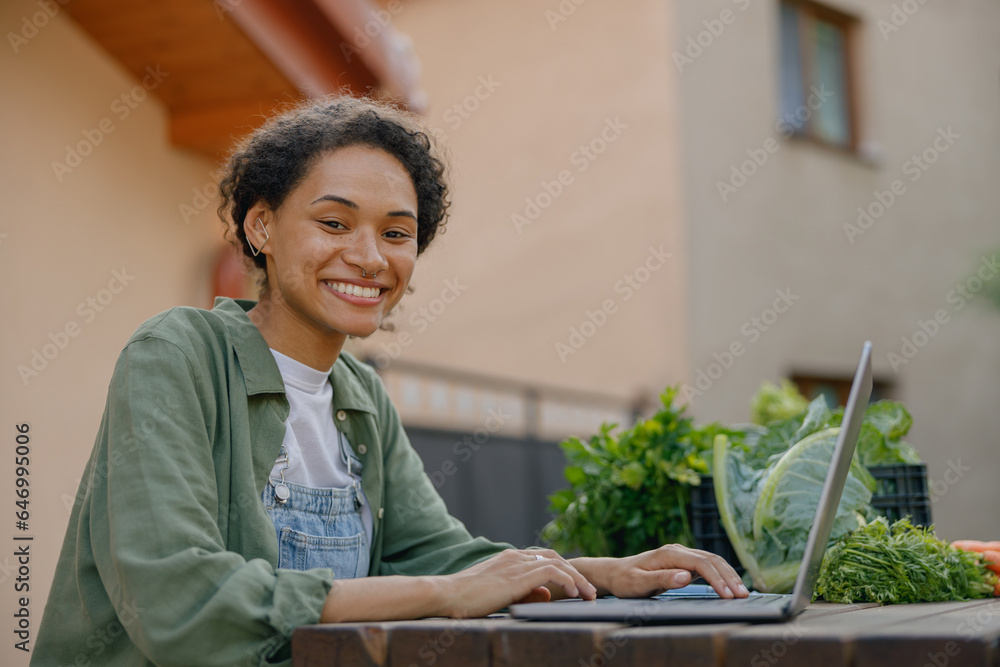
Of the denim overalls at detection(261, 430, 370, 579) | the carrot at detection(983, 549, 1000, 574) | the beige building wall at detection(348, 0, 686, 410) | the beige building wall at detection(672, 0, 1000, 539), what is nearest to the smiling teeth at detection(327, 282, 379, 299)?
the denim overalls at detection(261, 430, 370, 579)

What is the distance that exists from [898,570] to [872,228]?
28.5 ft

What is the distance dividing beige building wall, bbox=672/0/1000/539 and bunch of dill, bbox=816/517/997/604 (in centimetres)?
639

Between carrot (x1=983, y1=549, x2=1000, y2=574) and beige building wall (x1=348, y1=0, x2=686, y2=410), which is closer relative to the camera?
carrot (x1=983, y1=549, x2=1000, y2=574)

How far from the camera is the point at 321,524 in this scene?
2258mm

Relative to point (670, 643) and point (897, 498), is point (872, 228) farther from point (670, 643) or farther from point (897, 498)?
point (670, 643)

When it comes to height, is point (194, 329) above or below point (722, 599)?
above

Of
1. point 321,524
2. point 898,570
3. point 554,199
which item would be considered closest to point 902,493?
point 898,570

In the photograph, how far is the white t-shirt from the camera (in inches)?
89.2

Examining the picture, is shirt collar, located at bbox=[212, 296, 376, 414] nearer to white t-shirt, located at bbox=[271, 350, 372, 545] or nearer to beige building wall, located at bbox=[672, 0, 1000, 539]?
white t-shirt, located at bbox=[271, 350, 372, 545]

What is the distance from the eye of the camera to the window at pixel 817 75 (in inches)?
383

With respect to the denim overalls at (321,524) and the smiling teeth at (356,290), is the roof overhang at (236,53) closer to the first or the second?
the smiling teeth at (356,290)

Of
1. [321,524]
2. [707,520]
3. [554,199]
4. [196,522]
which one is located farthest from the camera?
[554,199]

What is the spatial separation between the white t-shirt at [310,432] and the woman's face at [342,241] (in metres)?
0.12

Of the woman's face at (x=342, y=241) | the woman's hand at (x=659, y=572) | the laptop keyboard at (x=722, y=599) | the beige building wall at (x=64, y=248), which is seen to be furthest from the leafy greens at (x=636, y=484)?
the beige building wall at (x=64, y=248)
